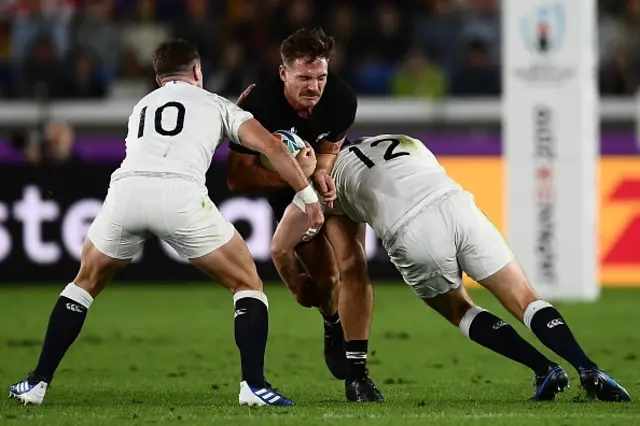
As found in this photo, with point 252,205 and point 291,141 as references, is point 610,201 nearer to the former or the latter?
point 252,205

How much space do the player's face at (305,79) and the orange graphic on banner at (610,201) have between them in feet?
24.8

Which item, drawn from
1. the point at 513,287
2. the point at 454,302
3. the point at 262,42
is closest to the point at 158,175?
the point at 454,302

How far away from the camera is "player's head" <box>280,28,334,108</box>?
7.31 meters

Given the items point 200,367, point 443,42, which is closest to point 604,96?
point 443,42

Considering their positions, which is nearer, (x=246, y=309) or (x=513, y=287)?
(x=246, y=309)

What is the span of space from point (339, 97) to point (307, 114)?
0.22 meters

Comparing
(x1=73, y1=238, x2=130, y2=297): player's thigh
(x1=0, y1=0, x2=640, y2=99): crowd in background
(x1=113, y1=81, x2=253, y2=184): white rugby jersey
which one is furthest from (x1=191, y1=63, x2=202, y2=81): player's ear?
(x1=0, y1=0, x2=640, y2=99): crowd in background

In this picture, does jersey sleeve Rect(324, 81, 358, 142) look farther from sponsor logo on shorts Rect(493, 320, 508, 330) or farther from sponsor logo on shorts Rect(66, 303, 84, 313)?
sponsor logo on shorts Rect(66, 303, 84, 313)

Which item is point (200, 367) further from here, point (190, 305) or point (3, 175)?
point (3, 175)

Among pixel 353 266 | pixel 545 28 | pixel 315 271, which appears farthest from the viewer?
pixel 545 28

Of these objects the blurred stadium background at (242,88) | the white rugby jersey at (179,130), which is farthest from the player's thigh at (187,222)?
the blurred stadium background at (242,88)

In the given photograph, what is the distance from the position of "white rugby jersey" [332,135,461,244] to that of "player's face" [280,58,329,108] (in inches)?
14.5

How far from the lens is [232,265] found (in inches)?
269

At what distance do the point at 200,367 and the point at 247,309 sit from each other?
7.46ft
